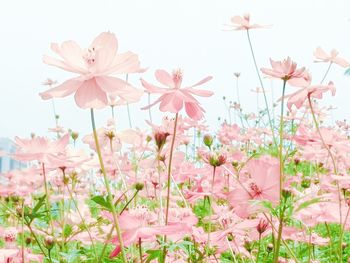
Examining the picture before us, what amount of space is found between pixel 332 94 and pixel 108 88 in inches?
23.2

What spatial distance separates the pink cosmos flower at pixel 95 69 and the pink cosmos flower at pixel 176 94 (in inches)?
3.4

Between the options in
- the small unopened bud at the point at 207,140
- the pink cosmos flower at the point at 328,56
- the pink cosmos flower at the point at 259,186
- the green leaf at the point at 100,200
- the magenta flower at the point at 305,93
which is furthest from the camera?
the pink cosmos flower at the point at 328,56

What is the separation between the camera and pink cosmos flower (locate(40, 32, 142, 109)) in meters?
0.69

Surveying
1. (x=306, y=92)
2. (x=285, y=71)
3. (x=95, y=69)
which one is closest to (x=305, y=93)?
(x=306, y=92)

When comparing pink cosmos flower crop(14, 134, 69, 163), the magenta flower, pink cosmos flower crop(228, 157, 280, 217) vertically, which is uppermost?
the magenta flower

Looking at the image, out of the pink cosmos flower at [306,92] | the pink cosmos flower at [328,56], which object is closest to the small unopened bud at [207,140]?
the pink cosmos flower at [306,92]

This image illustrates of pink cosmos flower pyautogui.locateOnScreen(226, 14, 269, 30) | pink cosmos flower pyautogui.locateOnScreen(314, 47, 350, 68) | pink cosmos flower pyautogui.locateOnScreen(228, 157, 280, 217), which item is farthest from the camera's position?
pink cosmos flower pyautogui.locateOnScreen(226, 14, 269, 30)

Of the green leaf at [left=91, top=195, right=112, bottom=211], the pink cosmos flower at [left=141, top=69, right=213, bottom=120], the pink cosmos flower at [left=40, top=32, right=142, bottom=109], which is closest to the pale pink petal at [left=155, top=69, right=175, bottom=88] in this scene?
the pink cosmos flower at [left=141, top=69, right=213, bottom=120]

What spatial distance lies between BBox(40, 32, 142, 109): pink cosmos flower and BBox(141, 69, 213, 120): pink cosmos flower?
9cm

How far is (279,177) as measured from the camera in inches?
31.1

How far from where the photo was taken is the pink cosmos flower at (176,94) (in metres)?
0.80

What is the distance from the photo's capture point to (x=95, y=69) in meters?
0.71

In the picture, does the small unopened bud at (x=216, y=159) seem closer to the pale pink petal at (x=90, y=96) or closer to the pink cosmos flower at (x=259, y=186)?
the pink cosmos flower at (x=259, y=186)

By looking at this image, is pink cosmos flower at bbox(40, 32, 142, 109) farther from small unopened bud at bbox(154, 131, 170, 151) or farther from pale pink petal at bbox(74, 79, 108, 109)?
small unopened bud at bbox(154, 131, 170, 151)
